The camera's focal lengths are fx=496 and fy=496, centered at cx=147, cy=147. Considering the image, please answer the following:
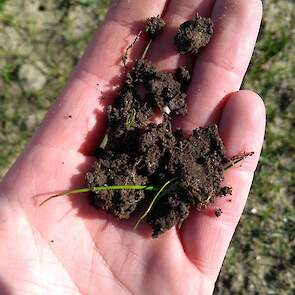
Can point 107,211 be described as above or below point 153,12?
below

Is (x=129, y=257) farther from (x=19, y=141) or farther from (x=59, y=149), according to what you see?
(x=19, y=141)

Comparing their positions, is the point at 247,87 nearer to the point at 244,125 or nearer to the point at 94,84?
the point at 244,125

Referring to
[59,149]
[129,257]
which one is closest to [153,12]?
[59,149]

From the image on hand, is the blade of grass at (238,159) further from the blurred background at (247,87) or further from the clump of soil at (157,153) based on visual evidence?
the blurred background at (247,87)

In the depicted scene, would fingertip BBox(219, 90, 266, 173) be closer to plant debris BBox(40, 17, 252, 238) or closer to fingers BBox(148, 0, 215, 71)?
plant debris BBox(40, 17, 252, 238)

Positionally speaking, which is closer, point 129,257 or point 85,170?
point 129,257

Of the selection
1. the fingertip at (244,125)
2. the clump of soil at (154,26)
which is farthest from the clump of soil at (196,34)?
the fingertip at (244,125)
